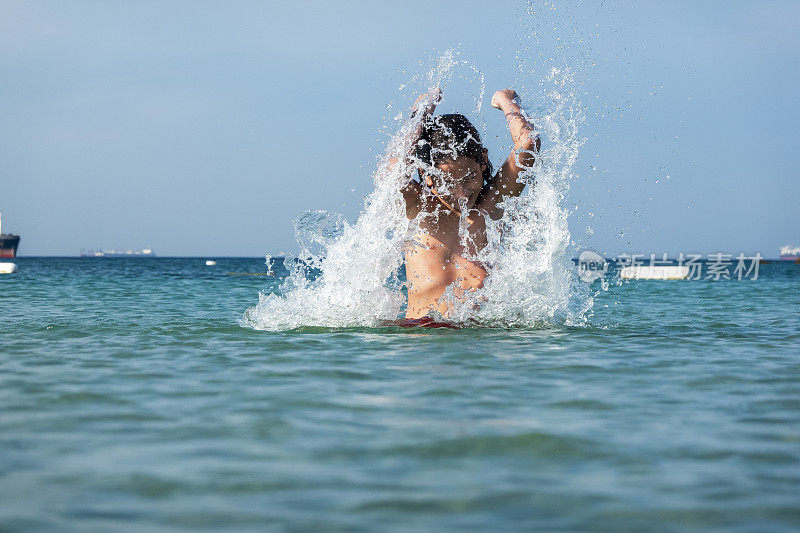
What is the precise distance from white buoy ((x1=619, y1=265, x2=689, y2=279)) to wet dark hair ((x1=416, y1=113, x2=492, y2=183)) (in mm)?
30086

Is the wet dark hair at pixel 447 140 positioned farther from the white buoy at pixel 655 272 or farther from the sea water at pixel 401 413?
the white buoy at pixel 655 272

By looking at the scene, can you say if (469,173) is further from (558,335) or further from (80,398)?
(80,398)

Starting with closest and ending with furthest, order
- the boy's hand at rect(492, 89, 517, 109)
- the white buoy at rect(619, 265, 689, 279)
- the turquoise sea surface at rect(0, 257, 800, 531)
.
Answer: the turquoise sea surface at rect(0, 257, 800, 531) < the boy's hand at rect(492, 89, 517, 109) < the white buoy at rect(619, 265, 689, 279)

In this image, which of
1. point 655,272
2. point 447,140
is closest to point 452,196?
point 447,140

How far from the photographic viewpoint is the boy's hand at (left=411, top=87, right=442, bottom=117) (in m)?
5.71

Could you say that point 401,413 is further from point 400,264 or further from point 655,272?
point 655,272

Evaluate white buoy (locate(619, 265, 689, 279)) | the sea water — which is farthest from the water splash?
white buoy (locate(619, 265, 689, 279))

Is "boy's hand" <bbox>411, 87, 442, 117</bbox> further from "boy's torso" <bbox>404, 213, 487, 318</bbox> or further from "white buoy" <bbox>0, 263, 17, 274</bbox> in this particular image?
"white buoy" <bbox>0, 263, 17, 274</bbox>

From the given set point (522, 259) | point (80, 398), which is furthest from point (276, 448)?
point (522, 259)

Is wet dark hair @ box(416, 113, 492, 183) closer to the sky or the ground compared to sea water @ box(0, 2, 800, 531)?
closer to the sky

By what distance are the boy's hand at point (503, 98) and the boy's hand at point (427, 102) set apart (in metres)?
0.49

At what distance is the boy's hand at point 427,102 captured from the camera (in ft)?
18.7

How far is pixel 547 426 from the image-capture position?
3109 mm

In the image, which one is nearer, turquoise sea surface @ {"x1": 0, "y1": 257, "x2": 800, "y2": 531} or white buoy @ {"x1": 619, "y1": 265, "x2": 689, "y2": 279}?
turquoise sea surface @ {"x1": 0, "y1": 257, "x2": 800, "y2": 531}
